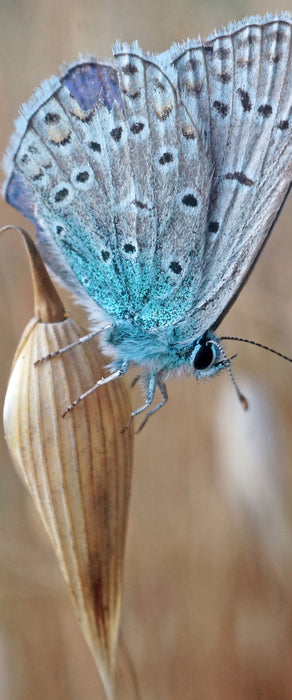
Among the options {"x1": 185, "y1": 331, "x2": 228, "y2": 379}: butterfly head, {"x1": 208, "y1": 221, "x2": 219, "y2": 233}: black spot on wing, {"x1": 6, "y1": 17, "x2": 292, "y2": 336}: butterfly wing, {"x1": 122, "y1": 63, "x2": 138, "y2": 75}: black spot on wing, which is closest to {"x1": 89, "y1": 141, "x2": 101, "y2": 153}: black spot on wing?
{"x1": 6, "y1": 17, "x2": 292, "y2": 336}: butterfly wing

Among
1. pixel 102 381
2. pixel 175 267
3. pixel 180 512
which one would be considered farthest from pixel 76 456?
pixel 180 512

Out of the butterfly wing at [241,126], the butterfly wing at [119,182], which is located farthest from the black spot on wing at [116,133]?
the butterfly wing at [241,126]

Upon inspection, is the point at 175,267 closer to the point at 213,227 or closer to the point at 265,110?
the point at 213,227

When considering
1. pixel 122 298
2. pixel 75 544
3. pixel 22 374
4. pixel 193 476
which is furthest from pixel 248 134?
pixel 193 476

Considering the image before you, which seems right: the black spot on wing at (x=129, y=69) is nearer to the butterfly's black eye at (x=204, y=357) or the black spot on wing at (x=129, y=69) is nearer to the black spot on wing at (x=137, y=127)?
the black spot on wing at (x=137, y=127)

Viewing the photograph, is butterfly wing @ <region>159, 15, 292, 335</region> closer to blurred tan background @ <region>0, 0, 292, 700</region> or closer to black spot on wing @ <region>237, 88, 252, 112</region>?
black spot on wing @ <region>237, 88, 252, 112</region>
